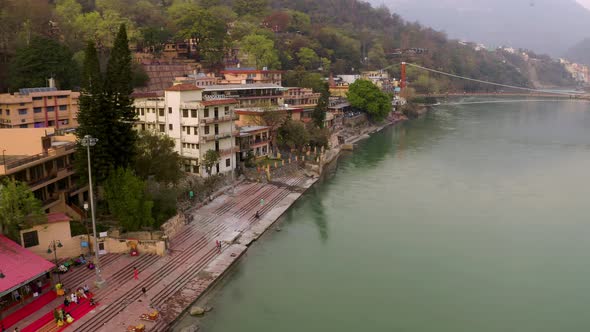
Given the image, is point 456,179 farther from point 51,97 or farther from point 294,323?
point 51,97

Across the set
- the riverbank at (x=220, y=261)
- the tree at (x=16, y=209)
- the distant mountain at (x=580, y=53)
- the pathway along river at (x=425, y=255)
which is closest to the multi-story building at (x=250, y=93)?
the pathway along river at (x=425, y=255)

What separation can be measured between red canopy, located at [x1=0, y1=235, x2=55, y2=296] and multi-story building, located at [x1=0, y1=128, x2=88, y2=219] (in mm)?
2252

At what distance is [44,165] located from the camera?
540 inches

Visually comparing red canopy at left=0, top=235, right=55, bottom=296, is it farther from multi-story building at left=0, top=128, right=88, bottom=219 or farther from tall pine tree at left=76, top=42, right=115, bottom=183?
tall pine tree at left=76, top=42, right=115, bottom=183

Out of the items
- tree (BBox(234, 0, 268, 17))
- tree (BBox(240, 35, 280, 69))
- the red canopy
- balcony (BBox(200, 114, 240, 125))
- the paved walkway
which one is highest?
tree (BBox(234, 0, 268, 17))

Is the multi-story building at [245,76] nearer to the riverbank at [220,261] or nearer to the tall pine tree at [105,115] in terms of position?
the riverbank at [220,261]

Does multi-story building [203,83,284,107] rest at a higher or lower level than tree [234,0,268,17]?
lower

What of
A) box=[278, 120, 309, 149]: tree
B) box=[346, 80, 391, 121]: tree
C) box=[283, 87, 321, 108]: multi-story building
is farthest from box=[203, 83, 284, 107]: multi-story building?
box=[346, 80, 391, 121]: tree

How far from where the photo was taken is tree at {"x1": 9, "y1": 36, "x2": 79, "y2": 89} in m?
22.7

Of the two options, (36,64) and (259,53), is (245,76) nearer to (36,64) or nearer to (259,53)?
(259,53)

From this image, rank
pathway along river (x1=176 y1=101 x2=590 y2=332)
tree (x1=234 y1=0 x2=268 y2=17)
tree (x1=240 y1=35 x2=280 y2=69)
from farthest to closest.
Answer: tree (x1=234 y1=0 x2=268 y2=17), tree (x1=240 y1=35 x2=280 y2=69), pathway along river (x1=176 y1=101 x2=590 y2=332)

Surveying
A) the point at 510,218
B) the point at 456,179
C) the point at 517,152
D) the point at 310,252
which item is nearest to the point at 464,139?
the point at 517,152

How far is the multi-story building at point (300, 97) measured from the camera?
111 ft

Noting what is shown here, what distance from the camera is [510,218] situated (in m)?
18.9
